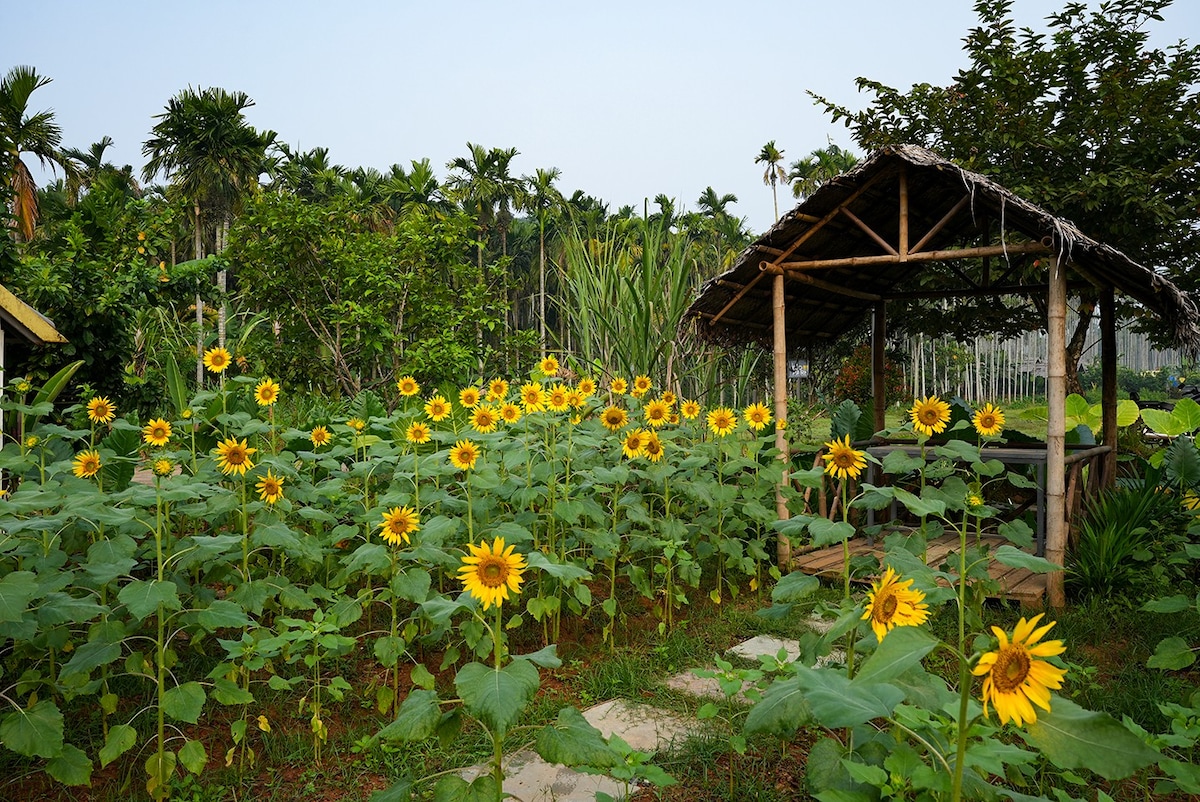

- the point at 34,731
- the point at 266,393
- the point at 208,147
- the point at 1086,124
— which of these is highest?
the point at 208,147

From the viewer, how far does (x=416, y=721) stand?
1523 millimetres

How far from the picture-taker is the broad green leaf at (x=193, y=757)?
82.1 inches

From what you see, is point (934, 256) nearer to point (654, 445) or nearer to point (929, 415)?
point (929, 415)

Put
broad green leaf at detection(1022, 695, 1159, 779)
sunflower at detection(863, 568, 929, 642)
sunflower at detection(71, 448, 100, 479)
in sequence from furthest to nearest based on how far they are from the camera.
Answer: sunflower at detection(71, 448, 100, 479) < sunflower at detection(863, 568, 929, 642) < broad green leaf at detection(1022, 695, 1159, 779)

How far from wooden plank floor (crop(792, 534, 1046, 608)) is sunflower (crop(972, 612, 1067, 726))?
2.41m

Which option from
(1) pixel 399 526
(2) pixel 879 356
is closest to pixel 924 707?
(1) pixel 399 526

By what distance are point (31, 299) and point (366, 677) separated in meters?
5.29

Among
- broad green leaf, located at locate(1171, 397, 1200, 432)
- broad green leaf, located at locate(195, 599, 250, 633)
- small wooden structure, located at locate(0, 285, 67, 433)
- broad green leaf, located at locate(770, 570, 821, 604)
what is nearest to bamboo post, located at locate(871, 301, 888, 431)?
broad green leaf, located at locate(1171, 397, 1200, 432)

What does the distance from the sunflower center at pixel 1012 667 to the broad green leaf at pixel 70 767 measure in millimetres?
2002

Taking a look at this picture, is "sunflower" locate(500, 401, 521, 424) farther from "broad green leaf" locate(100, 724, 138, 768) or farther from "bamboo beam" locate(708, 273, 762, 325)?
"bamboo beam" locate(708, 273, 762, 325)

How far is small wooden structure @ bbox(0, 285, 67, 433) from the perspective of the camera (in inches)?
204

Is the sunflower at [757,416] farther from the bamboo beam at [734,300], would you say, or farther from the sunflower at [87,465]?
the sunflower at [87,465]

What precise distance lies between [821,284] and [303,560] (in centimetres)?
365

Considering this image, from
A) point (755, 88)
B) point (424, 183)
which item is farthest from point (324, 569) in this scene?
point (424, 183)
